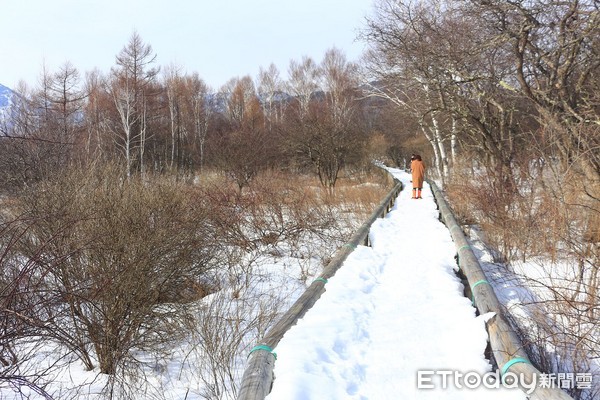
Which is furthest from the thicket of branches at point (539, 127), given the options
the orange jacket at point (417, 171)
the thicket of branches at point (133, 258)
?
the thicket of branches at point (133, 258)

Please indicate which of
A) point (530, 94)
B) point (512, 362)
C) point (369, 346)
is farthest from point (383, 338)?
point (530, 94)

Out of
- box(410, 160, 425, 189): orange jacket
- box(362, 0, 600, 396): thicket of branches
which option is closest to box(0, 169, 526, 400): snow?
box(362, 0, 600, 396): thicket of branches

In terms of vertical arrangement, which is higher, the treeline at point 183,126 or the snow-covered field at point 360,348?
the treeline at point 183,126

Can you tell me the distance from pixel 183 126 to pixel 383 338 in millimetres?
41320

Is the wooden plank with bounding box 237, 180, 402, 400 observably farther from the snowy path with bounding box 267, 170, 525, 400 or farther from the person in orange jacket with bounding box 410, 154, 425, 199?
the person in orange jacket with bounding box 410, 154, 425, 199

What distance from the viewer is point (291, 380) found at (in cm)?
236

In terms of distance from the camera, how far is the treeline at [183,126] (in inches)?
395

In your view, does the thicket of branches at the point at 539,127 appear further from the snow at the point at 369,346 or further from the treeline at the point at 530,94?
the snow at the point at 369,346

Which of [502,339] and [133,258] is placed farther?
[133,258]

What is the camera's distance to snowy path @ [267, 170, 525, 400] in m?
2.44

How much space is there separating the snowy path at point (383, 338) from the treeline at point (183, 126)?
2.07 m

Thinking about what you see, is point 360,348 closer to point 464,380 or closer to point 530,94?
point 464,380

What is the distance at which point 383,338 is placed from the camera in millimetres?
3180

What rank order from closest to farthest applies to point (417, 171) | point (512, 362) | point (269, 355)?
point (512, 362) < point (269, 355) < point (417, 171)
